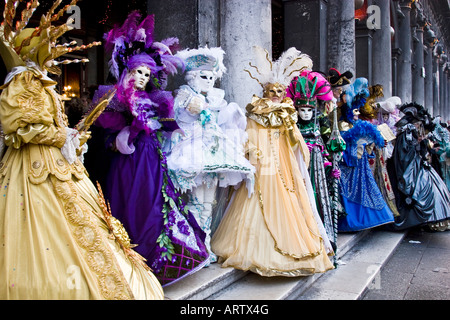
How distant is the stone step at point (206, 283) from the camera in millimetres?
3035

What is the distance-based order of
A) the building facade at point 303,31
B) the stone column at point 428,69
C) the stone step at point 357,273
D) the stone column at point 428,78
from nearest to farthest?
the stone step at point 357,273 → the building facade at point 303,31 → the stone column at point 428,69 → the stone column at point 428,78

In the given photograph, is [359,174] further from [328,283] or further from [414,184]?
[328,283]

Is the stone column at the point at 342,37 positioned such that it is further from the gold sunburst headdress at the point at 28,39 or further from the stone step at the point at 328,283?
the gold sunburst headdress at the point at 28,39

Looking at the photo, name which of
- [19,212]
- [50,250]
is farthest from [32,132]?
[50,250]

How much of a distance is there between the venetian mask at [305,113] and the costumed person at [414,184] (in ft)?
8.96

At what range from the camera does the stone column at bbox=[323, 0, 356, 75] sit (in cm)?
791

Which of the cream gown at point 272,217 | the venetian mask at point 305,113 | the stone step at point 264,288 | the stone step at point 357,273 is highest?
the venetian mask at point 305,113

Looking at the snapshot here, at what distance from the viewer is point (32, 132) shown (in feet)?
7.45

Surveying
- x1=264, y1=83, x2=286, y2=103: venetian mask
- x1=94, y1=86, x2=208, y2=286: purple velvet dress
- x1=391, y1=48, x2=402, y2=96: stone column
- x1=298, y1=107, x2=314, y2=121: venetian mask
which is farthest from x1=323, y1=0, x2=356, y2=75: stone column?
x1=391, y1=48, x2=402, y2=96: stone column

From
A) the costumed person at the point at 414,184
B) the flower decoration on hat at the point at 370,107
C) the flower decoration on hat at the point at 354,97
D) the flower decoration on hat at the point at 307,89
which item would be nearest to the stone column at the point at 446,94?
the costumed person at the point at 414,184

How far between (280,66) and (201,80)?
3.20ft

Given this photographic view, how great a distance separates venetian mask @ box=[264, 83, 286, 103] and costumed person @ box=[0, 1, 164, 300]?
2219 mm
